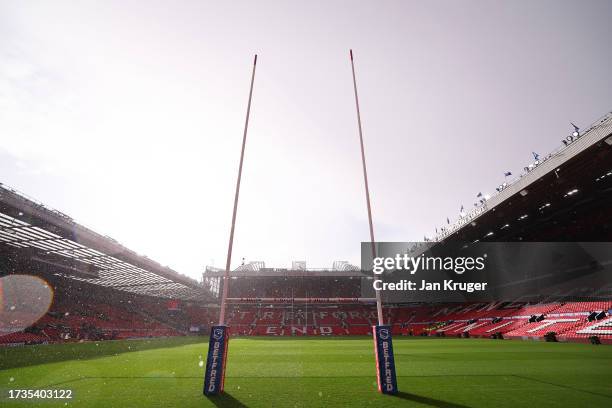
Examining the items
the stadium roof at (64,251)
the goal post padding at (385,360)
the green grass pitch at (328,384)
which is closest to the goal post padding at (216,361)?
the green grass pitch at (328,384)

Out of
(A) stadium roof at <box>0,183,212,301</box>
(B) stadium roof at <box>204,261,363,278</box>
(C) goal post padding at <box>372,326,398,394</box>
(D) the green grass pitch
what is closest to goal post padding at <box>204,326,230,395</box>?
(D) the green grass pitch

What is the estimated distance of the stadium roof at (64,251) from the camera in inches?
814

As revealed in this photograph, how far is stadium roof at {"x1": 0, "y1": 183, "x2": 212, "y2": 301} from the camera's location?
20.7m

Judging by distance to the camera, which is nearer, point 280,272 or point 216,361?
point 216,361

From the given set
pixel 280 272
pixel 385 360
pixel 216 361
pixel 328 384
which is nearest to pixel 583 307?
pixel 328 384

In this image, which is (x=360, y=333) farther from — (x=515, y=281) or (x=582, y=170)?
(x=582, y=170)

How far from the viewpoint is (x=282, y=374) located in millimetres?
11594

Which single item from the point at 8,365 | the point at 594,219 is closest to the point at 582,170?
the point at 594,219

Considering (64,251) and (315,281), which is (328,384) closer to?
(64,251)

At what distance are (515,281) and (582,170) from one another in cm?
2445

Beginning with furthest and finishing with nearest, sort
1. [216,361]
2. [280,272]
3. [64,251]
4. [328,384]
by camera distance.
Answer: [280,272], [64,251], [328,384], [216,361]

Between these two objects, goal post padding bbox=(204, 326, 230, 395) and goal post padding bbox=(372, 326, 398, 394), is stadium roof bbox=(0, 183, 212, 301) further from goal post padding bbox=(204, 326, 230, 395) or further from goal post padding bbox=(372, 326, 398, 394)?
goal post padding bbox=(372, 326, 398, 394)

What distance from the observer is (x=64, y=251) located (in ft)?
95.0

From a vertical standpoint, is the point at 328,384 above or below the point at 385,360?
below
